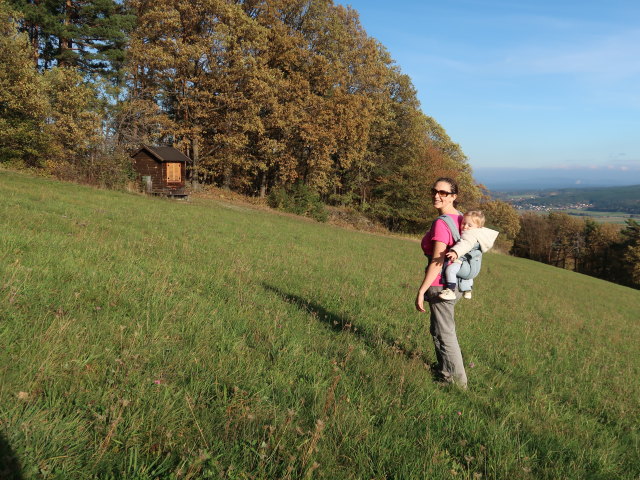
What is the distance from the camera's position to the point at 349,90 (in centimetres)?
3956

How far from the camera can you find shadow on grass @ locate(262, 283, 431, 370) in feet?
16.5

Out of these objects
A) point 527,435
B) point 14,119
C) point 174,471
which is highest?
point 14,119

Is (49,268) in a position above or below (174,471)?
above

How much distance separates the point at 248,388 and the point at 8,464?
1617 millimetres

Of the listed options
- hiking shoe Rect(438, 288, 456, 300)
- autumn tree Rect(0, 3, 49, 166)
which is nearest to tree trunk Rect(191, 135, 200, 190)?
autumn tree Rect(0, 3, 49, 166)

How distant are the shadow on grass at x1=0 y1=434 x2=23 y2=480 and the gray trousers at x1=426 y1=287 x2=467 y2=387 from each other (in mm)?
3764

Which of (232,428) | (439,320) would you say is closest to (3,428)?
(232,428)

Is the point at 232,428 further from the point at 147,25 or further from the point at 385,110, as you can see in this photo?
the point at 385,110

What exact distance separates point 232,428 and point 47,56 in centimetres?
4042

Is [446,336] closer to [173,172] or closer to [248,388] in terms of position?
[248,388]

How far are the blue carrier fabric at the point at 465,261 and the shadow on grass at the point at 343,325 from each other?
1.15 metres

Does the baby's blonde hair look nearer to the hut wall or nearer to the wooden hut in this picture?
the wooden hut

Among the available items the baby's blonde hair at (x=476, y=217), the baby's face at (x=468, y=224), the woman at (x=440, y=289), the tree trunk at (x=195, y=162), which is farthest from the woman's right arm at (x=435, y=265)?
the tree trunk at (x=195, y=162)

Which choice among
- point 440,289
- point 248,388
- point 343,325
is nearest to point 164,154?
point 343,325
